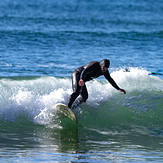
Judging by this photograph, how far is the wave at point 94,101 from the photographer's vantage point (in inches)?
444

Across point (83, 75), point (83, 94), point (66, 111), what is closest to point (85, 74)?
point (83, 75)

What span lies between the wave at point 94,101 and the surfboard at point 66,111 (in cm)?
53

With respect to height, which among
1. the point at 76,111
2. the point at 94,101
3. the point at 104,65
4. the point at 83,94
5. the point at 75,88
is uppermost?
the point at 104,65

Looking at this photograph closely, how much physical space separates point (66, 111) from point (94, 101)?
80.9 inches

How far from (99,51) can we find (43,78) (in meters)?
9.26

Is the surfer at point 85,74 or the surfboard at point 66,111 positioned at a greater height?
the surfer at point 85,74

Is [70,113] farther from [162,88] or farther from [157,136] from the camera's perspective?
[162,88]

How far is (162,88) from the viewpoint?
14211 mm

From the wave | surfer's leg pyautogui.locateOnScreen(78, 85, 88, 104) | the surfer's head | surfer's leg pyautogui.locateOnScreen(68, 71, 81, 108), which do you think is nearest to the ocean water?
the wave

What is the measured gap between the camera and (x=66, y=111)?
34.0ft

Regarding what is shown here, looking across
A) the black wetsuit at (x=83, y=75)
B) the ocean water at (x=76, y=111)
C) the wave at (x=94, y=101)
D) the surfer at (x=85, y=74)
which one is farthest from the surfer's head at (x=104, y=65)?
the wave at (x=94, y=101)

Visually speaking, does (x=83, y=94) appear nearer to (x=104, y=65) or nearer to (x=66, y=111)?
(x=66, y=111)

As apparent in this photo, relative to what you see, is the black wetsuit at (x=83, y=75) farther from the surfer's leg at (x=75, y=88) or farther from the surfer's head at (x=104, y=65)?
the surfer's head at (x=104, y=65)

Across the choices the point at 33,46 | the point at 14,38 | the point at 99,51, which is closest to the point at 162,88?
the point at 99,51
